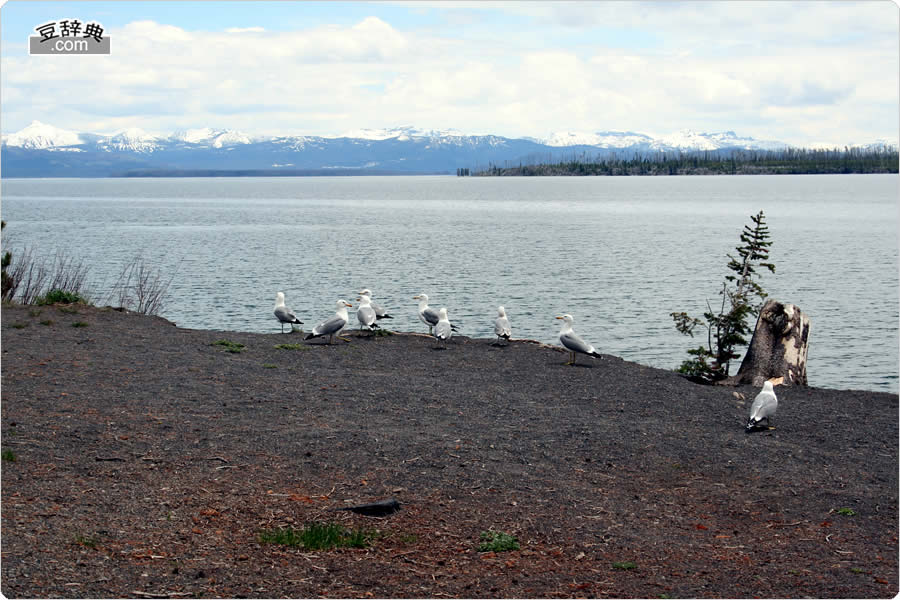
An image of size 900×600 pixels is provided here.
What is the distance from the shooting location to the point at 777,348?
17859 millimetres

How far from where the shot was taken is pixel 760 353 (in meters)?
18.0

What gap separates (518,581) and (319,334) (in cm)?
1230

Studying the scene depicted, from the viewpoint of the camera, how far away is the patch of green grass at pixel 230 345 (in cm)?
1686

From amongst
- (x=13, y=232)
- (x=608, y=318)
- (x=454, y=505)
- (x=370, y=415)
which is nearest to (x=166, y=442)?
(x=370, y=415)

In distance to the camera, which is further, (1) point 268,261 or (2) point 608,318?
(1) point 268,261

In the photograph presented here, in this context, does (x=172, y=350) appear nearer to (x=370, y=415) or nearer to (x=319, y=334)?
(x=319, y=334)

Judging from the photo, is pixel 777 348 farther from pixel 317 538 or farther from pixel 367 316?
pixel 317 538

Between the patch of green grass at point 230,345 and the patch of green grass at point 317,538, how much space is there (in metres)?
9.61

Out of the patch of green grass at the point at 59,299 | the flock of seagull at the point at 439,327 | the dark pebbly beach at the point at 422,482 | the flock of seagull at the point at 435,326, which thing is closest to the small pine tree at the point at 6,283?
the patch of green grass at the point at 59,299

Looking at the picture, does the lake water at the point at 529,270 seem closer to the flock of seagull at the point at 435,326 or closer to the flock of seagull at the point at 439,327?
the flock of seagull at the point at 435,326

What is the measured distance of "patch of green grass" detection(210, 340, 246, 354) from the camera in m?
16.9

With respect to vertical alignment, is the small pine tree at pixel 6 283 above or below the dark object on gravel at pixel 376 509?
above

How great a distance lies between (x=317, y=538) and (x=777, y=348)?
13.0m

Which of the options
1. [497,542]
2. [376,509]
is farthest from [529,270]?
[497,542]
